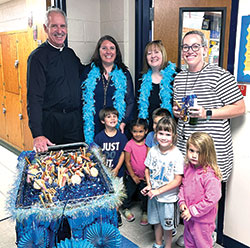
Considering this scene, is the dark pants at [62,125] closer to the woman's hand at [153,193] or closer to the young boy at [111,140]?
the young boy at [111,140]

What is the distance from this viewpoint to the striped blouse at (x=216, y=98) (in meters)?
1.89

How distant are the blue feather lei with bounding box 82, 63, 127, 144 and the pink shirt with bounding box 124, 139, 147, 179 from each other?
31cm

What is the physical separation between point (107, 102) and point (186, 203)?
1.20 metres

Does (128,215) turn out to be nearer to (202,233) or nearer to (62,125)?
(202,233)

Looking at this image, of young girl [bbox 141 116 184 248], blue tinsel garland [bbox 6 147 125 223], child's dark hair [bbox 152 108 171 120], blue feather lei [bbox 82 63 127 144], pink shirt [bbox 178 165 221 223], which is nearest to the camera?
blue tinsel garland [bbox 6 147 125 223]

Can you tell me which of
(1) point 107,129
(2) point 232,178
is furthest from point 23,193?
(2) point 232,178

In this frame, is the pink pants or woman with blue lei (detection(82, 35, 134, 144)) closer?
the pink pants

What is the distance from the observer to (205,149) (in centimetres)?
176

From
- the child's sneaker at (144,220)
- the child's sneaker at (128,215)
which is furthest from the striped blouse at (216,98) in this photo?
the child's sneaker at (128,215)

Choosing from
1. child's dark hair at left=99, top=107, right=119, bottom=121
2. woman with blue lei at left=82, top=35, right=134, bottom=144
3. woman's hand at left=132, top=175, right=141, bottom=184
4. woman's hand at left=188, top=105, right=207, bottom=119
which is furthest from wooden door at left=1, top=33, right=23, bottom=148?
woman's hand at left=188, top=105, right=207, bottom=119

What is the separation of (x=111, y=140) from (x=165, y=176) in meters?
0.68

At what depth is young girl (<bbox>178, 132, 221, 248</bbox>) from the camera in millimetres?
1764

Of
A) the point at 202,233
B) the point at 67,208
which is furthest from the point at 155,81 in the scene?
the point at 67,208

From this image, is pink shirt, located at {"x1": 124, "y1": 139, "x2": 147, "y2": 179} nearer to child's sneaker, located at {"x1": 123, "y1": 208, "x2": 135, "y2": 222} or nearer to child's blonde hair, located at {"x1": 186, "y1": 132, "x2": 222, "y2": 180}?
child's sneaker, located at {"x1": 123, "y1": 208, "x2": 135, "y2": 222}
